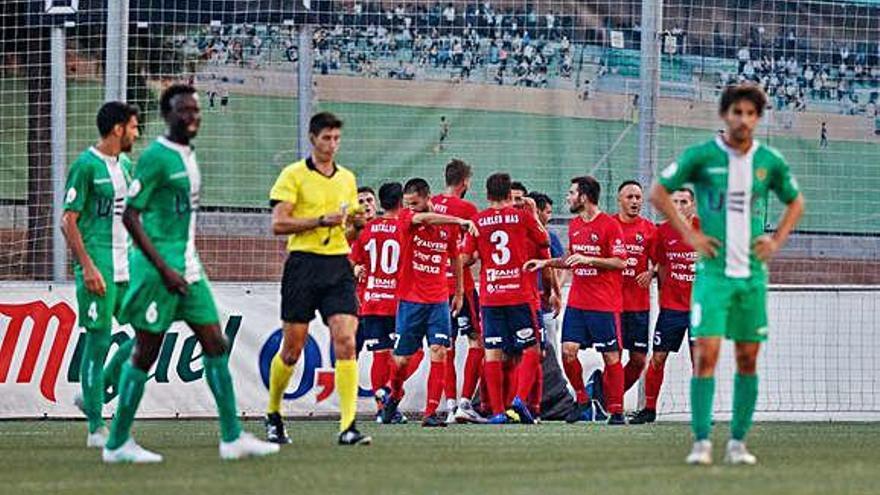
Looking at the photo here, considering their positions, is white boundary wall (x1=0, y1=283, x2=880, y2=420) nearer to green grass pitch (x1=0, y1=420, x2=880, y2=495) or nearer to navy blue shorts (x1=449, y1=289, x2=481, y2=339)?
navy blue shorts (x1=449, y1=289, x2=481, y2=339)

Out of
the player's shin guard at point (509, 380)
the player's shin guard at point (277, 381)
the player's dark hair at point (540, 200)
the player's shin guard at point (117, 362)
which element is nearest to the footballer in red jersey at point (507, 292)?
the player's shin guard at point (509, 380)

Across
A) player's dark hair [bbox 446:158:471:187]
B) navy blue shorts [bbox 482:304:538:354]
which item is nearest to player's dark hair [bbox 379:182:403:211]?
player's dark hair [bbox 446:158:471:187]

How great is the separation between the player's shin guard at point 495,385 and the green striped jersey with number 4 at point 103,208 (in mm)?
A: 5307

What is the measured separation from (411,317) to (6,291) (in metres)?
3.84

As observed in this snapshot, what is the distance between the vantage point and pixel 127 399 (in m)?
11.6

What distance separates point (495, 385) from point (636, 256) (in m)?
1.77

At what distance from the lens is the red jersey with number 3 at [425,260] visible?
18312 mm

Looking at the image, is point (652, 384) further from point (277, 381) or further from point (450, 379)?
point (277, 381)

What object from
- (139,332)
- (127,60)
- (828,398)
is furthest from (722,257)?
(127,60)

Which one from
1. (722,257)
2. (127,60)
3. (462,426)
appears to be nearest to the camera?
(722,257)

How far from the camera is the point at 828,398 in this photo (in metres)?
19.8

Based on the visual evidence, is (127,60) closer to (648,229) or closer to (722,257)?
(648,229)

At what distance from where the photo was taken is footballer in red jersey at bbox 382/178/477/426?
1825 centimetres

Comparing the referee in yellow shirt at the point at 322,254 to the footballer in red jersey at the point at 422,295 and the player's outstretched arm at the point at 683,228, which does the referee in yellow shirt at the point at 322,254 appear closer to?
the player's outstretched arm at the point at 683,228
